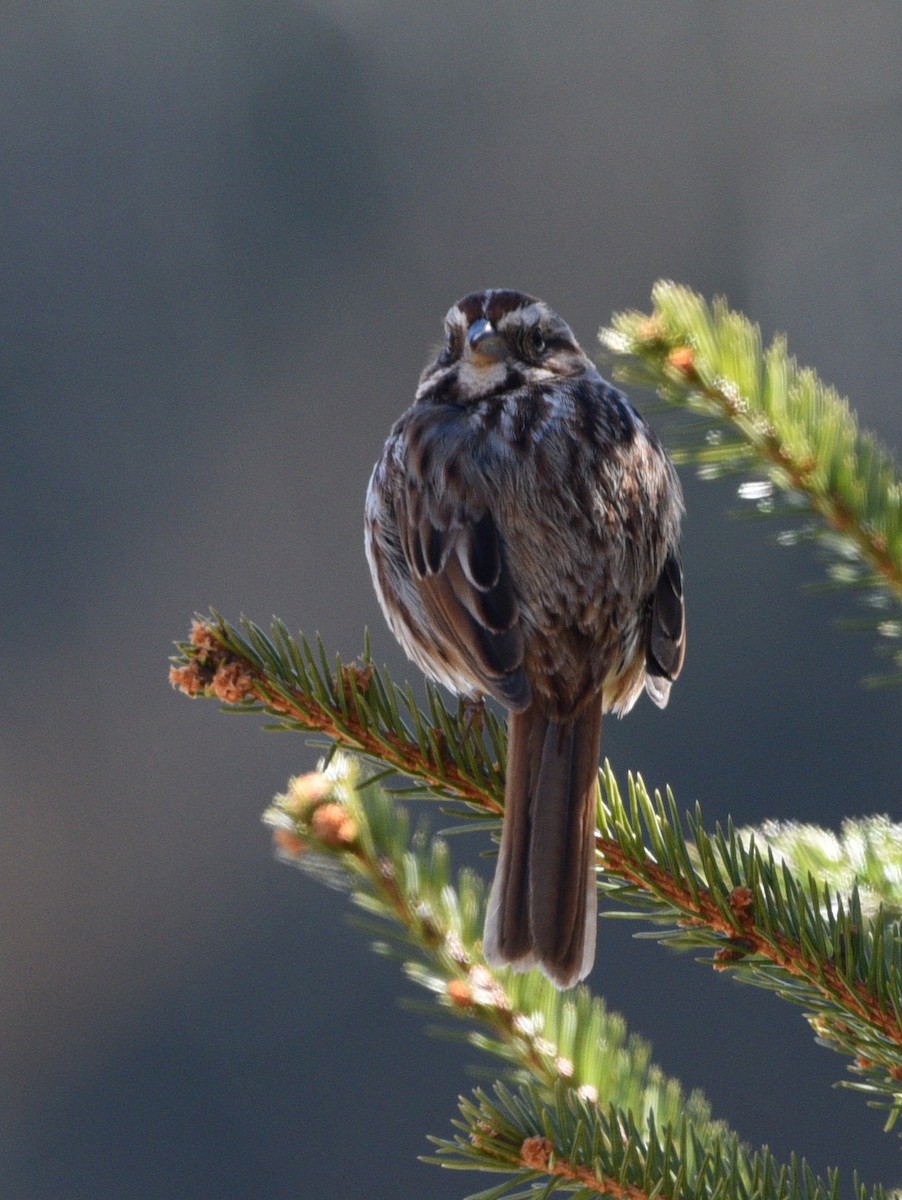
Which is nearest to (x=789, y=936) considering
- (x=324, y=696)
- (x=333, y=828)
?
(x=333, y=828)

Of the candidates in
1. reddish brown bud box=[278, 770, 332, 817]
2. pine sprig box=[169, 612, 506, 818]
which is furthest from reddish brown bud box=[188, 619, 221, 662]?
reddish brown bud box=[278, 770, 332, 817]

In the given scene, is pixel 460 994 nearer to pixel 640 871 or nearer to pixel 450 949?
pixel 450 949

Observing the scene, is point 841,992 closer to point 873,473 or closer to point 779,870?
point 779,870

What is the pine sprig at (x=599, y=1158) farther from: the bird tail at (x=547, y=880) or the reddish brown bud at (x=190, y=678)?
the reddish brown bud at (x=190, y=678)

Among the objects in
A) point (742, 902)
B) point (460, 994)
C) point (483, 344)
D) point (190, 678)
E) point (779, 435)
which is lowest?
point (460, 994)

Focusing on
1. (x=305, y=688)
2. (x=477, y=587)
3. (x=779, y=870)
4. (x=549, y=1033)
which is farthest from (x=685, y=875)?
(x=477, y=587)
